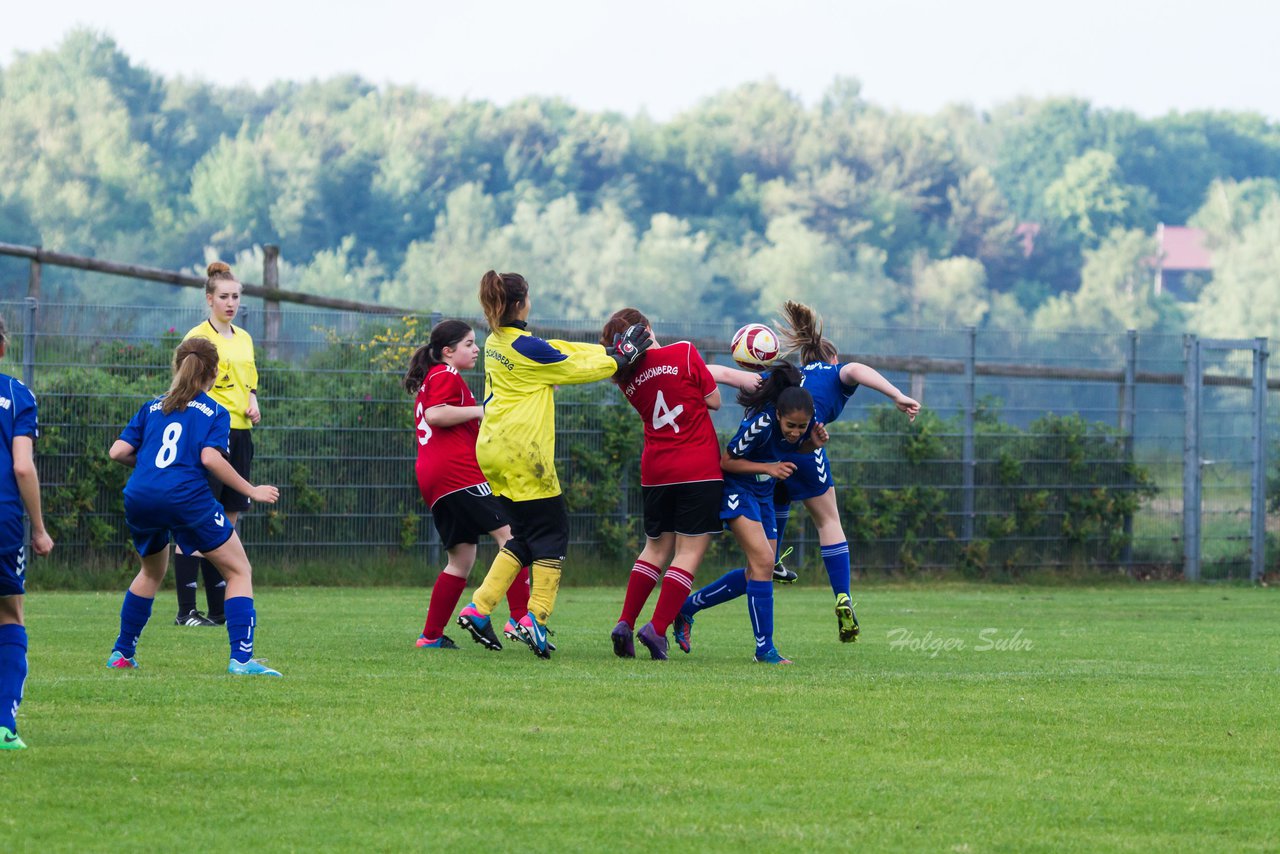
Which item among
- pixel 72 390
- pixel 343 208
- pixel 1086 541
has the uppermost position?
pixel 343 208

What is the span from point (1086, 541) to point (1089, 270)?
8414 cm

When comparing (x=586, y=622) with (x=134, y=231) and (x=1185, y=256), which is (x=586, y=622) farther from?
(x=1185, y=256)

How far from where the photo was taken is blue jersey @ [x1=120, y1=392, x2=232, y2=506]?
7602mm

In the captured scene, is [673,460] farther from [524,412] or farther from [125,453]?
[125,453]

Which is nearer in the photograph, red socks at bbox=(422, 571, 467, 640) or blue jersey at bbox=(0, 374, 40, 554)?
blue jersey at bbox=(0, 374, 40, 554)

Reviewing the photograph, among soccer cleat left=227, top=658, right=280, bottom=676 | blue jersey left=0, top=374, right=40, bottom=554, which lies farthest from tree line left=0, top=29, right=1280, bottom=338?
blue jersey left=0, top=374, right=40, bottom=554

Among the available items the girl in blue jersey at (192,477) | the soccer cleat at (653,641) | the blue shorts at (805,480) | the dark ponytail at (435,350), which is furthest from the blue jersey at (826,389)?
the girl in blue jersey at (192,477)

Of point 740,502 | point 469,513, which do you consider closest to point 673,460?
point 740,502

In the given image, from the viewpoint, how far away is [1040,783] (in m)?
5.46

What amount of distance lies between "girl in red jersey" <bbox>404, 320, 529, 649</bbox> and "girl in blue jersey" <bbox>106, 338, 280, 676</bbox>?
5.34 feet

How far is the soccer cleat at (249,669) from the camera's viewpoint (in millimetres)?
7777

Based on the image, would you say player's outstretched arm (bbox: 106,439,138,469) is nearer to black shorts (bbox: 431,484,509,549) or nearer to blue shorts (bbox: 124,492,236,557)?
blue shorts (bbox: 124,492,236,557)

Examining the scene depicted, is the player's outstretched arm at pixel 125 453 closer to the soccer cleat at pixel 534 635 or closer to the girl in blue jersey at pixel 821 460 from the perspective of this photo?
the soccer cleat at pixel 534 635

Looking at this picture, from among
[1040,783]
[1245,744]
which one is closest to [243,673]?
[1040,783]
